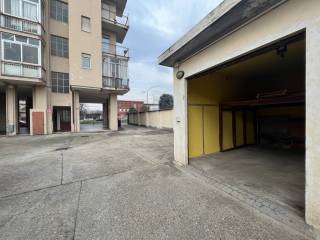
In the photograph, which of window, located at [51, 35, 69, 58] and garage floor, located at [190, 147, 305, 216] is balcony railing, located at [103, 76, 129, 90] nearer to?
window, located at [51, 35, 69, 58]

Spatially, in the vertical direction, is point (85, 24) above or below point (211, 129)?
above

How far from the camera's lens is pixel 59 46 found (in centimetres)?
1544

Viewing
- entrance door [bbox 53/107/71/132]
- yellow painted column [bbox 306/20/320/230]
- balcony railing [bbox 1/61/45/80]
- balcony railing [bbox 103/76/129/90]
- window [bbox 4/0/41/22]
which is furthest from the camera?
balcony railing [bbox 103/76/129/90]

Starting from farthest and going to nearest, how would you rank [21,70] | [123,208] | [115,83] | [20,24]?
[115,83] → [20,24] → [21,70] → [123,208]

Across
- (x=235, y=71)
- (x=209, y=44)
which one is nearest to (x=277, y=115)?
(x=235, y=71)

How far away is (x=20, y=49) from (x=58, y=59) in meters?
2.94

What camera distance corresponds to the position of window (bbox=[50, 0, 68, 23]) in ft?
49.8

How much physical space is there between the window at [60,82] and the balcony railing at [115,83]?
10.5 feet

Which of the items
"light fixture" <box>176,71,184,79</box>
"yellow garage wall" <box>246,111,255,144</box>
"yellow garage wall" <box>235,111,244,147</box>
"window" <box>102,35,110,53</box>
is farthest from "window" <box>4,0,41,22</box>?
"yellow garage wall" <box>246,111,255,144</box>

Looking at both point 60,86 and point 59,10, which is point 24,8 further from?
point 60,86

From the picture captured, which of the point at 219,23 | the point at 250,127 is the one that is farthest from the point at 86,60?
the point at 219,23

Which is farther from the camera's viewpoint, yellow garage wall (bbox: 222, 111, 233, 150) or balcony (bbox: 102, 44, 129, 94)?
balcony (bbox: 102, 44, 129, 94)

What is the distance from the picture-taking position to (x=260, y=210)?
2.80 m

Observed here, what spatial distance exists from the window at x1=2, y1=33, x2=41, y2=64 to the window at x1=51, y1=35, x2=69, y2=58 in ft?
6.77
